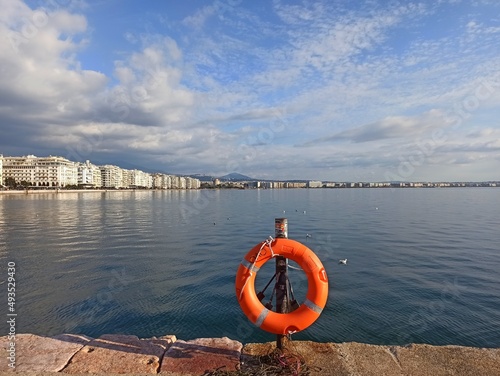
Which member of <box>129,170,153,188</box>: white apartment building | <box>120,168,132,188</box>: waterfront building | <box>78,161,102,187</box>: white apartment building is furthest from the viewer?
<box>129,170,153,188</box>: white apartment building

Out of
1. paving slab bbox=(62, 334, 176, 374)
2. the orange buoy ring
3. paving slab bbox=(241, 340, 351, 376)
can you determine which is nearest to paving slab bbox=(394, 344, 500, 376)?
paving slab bbox=(241, 340, 351, 376)

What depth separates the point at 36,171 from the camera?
115 meters

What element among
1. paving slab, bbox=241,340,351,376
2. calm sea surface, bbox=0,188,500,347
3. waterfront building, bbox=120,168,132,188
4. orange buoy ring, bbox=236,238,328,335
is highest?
waterfront building, bbox=120,168,132,188

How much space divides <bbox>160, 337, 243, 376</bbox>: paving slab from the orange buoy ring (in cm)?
47

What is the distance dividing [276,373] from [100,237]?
18.3 meters

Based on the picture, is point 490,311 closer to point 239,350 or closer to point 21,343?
point 239,350

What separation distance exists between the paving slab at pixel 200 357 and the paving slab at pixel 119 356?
13 cm

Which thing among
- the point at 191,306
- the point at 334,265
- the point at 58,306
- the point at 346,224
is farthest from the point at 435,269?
the point at 346,224

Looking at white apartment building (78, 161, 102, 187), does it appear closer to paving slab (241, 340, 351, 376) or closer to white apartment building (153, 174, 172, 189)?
white apartment building (153, 174, 172, 189)

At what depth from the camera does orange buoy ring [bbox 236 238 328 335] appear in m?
4.10

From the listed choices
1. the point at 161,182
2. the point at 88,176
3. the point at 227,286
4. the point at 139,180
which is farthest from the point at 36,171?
the point at 227,286

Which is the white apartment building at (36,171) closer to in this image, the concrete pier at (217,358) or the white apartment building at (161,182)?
the white apartment building at (161,182)

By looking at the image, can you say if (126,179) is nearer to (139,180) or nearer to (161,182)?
(139,180)

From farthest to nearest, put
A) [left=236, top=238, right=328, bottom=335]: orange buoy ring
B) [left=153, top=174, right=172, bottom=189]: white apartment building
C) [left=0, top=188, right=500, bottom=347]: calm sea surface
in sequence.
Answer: [left=153, top=174, right=172, bottom=189]: white apartment building, [left=0, top=188, right=500, bottom=347]: calm sea surface, [left=236, top=238, right=328, bottom=335]: orange buoy ring
